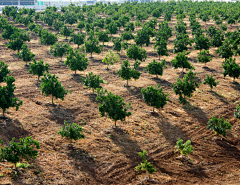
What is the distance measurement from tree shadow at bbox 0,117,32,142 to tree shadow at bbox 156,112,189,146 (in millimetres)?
12610

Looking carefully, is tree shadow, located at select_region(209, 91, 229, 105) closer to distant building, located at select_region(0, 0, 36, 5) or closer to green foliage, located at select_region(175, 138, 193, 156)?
green foliage, located at select_region(175, 138, 193, 156)

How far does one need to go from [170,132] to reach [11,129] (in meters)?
14.9

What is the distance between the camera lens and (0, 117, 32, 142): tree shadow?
74.8 ft

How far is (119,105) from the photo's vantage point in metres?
24.1

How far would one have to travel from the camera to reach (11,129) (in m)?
23.7

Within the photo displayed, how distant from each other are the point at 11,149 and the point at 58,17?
64351mm

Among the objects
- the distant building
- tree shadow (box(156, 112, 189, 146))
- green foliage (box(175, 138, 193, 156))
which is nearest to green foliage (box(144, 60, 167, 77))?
tree shadow (box(156, 112, 189, 146))

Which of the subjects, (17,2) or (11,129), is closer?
(11,129)

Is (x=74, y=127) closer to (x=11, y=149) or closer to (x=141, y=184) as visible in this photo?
(x=11, y=149)

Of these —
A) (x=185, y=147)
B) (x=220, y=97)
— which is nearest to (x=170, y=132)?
(x=185, y=147)

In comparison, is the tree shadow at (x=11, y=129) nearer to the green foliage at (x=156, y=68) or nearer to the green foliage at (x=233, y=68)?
the green foliage at (x=156, y=68)

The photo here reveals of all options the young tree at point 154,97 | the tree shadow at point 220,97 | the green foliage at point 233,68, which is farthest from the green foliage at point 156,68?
the young tree at point 154,97

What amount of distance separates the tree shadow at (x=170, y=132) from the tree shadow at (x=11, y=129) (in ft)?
41.4

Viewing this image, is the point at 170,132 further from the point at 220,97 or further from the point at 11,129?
the point at 11,129
